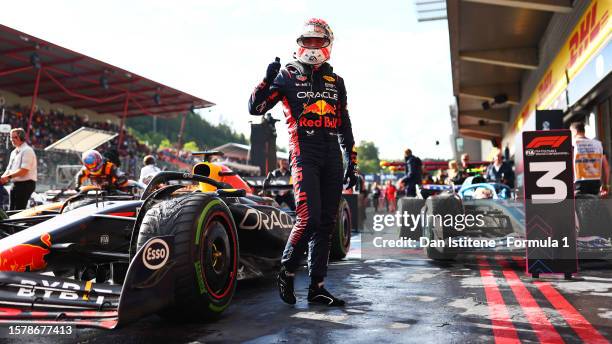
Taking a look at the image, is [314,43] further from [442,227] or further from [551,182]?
[442,227]

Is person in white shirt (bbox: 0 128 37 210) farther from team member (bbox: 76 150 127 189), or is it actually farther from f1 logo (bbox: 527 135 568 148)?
f1 logo (bbox: 527 135 568 148)

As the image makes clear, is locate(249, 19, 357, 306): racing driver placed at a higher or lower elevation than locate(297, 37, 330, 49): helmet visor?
lower

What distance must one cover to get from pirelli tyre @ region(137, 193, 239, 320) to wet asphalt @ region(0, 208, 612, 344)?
5.1 inches

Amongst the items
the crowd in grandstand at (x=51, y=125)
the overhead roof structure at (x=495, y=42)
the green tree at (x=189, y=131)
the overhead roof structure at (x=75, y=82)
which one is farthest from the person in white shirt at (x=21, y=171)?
the green tree at (x=189, y=131)

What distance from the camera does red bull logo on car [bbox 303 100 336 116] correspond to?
409 centimetres

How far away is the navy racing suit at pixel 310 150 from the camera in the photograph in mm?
4027

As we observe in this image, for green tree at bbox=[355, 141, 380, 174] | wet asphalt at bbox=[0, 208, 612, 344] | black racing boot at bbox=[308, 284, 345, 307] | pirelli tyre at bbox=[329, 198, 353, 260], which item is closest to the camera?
wet asphalt at bbox=[0, 208, 612, 344]

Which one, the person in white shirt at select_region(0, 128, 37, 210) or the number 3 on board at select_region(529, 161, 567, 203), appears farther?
the person in white shirt at select_region(0, 128, 37, 210)

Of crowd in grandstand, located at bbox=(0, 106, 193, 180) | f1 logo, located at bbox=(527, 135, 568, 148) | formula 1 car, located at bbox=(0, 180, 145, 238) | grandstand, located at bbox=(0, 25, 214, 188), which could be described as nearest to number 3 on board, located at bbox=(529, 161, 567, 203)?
f1 logo, located at bbox=(527, 135, 568, 148)

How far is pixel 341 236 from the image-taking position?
676cm

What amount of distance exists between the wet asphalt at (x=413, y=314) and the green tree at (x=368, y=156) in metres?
108

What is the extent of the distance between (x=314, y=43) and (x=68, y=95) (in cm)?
2990

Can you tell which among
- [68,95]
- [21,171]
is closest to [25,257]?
[21,171]

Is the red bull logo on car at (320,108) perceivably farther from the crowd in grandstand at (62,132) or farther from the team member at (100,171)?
the crowd in grandstand at (62,132)
